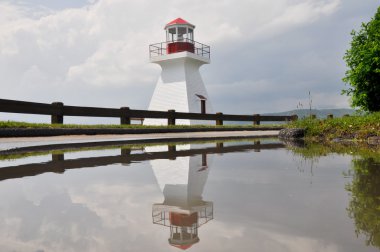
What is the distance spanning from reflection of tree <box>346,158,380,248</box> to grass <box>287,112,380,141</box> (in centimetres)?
770

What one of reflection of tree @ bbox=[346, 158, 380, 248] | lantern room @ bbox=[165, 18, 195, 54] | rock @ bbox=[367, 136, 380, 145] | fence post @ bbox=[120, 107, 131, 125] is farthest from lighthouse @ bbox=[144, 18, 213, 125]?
reflection of tree @ bbox=[346, 158, 380, 248]

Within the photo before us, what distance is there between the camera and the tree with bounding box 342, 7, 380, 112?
17.2 meters

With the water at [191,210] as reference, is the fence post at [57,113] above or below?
above

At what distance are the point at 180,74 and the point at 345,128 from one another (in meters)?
16.6

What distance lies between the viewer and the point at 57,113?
1598cm

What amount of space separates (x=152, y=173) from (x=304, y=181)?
2.06 metres

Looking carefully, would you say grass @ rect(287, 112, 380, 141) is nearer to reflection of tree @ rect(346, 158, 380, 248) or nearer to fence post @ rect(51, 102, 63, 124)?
reflection of tree @ rect(346, 158, 380, 248)

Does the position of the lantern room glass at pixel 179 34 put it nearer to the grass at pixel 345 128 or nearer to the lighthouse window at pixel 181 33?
the lighthouse window at pixel 181 33

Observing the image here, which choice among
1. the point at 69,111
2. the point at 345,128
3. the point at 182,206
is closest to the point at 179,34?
the point at 69,111

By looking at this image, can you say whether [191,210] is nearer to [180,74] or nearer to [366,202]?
[366,202]

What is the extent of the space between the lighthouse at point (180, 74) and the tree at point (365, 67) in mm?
11728

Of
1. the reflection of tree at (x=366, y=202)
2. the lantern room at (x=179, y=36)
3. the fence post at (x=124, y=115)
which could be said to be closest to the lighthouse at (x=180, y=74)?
the lantern room at (x=179, y=36)

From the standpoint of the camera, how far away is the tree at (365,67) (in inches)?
678

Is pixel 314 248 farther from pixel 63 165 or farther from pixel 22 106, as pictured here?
pixel 22 106
